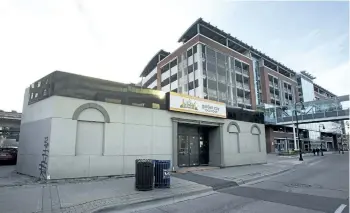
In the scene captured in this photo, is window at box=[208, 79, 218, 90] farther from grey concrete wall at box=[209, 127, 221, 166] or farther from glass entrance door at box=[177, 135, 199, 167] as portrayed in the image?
glass entrance door at box=[177, 135, 199, 167]

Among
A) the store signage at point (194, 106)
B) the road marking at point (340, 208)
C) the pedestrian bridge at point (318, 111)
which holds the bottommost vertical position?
the road marking at point (340, 208)

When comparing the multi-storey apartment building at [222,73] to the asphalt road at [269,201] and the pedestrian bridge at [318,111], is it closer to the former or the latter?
the pedestrian bridge at [318,111]

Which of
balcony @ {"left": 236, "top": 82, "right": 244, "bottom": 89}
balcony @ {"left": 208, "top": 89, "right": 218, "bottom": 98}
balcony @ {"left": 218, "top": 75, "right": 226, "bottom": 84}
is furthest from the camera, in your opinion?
balcony @ {"left": 236, "top": 82, "right": 244, "bottom": 89}

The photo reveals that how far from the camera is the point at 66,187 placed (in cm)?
885

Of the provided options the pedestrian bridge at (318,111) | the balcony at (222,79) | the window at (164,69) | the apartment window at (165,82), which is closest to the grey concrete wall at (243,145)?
the pedestrian bridge at (318,111)

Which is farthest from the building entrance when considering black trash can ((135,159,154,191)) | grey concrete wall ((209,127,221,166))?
black trash can ((135,159,154,191))

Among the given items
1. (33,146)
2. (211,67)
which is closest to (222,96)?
(211,67)

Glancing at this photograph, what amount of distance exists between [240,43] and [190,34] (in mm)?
13580

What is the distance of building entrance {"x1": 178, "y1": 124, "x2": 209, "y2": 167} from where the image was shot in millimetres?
16250

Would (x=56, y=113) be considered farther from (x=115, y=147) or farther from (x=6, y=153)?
(x=6, y=153)

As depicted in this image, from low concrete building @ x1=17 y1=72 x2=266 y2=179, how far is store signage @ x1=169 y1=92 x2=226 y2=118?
0.22 ft

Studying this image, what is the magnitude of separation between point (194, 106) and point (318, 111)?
2942cm

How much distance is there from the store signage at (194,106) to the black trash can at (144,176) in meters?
6.31

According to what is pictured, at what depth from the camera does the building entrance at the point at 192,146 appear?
16.2m
